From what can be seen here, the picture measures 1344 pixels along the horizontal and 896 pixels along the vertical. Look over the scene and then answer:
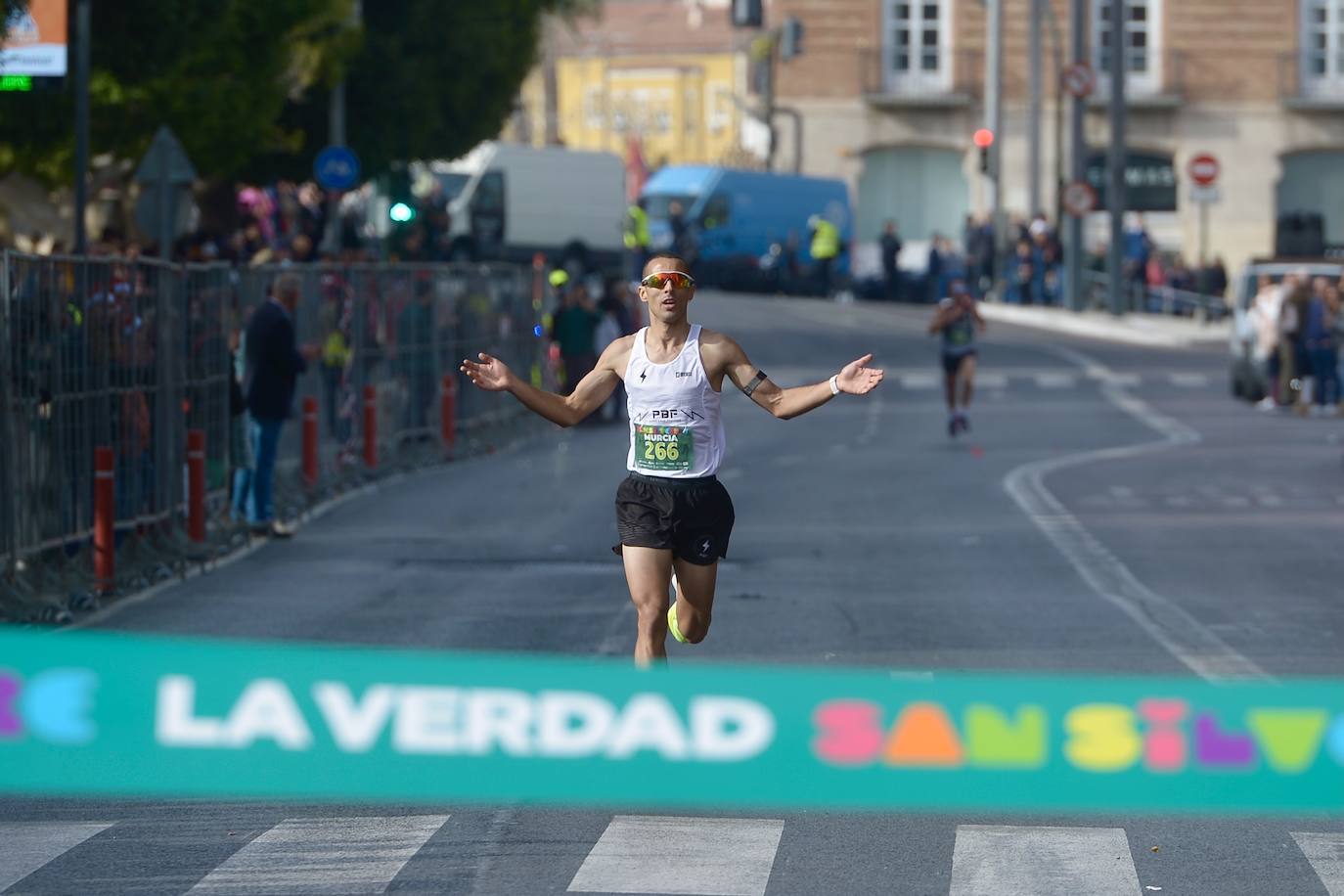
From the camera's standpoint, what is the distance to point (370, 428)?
2452 cm

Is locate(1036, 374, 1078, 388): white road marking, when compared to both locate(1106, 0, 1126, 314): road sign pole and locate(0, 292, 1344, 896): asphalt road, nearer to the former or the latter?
locate(0, 292, 1344, 896): asphalt road

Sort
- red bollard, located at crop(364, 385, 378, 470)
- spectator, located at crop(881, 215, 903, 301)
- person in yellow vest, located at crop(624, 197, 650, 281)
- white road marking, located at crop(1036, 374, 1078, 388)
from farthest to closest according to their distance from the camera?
spectator, located at crop(881, 215, 903, 301) < person in yellow vest, located at crop(624, 197, 650, 281) < white road marking, located at crop(1036, 374, 1078, 388) < red bollard, located at crop(364, 385, 378, 470)

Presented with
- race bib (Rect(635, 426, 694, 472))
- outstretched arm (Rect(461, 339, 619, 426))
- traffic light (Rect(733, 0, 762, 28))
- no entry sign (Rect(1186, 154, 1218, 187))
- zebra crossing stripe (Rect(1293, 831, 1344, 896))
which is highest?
traffic light (Rect(733, 0, 762, 28))

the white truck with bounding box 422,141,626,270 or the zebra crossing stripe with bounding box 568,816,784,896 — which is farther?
the white truck with bounding box 422,141,626,270

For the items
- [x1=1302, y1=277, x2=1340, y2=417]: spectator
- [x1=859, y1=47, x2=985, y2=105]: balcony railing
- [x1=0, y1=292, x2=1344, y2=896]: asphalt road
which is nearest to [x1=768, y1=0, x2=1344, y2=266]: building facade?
[x1=859, y1=47, x2=985, y2=105]: balcony railing

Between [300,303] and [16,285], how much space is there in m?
8.23

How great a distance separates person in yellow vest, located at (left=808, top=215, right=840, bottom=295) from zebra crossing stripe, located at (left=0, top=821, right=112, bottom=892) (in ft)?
172

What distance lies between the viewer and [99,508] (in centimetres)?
1546

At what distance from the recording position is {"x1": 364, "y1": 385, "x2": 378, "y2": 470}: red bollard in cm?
2450

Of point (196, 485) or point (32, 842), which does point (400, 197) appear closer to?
point (196, 485)

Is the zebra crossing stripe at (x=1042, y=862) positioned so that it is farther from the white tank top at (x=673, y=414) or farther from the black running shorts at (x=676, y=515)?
the white tank top at (x=673, y=414)

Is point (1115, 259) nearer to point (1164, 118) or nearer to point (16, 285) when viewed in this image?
point (1164, 118)

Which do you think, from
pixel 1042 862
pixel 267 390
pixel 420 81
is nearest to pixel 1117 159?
pixel 420 81

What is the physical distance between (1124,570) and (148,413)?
6189mm
